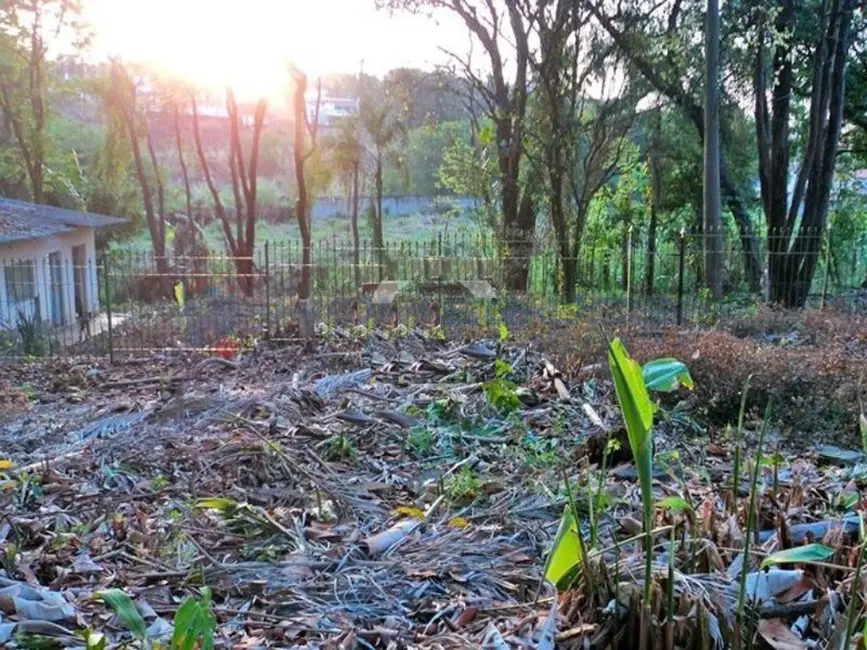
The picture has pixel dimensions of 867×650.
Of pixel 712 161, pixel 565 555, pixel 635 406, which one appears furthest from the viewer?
pixel 712 161

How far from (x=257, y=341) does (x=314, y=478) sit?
6048 millimetres

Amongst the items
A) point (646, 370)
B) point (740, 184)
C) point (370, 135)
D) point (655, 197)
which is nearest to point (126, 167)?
point (370, 135)

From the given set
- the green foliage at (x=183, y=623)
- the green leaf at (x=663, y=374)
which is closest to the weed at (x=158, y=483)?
the green foliage at (x=183, y=623)

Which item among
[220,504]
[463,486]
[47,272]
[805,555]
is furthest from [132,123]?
[805,555]

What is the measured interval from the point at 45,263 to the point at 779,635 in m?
17.3

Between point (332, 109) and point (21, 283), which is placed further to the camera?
point (332, 109)

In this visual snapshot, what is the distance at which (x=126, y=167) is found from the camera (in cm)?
2453

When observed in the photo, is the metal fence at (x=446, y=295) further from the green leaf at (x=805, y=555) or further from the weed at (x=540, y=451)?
the green leaf at (x=805, y=555)

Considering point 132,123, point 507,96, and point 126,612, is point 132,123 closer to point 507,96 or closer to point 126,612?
point 507,96

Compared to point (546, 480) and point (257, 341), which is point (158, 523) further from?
point (257, 341)

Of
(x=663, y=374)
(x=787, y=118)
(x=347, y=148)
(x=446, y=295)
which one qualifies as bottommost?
(x=446, y=295)

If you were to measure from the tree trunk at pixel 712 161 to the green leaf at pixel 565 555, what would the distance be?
31.8ft

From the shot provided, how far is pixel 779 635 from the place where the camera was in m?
2.36

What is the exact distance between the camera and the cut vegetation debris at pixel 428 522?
2436mm
